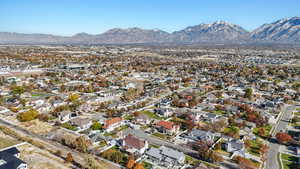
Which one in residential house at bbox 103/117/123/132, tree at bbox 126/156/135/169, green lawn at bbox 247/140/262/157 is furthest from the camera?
residential house at bbox 103/117/123/132

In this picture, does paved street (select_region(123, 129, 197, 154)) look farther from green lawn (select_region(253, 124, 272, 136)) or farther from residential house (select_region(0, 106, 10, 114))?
residential house (select_region(0, 106, 10, 114))

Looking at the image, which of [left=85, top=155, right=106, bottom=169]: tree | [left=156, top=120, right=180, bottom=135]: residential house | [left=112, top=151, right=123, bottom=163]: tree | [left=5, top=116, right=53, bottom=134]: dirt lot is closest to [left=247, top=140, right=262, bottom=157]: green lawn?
[left=156, top=120, right=180, bottom=135]: residential house

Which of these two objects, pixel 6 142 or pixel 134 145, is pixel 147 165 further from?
pixel 6 142

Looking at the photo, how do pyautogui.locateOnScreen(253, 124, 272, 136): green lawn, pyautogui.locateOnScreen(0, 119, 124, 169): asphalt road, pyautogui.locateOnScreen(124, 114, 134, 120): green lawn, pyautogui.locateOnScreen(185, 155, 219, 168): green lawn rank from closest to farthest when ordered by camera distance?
pyautogui.locateOnScreen(0, 119, 124, 169): asphalt road, pyautogui.locateOnScreen(185, 155, 219, 168): green lawn, pyautogui.locateOnScreen(253, 124, 272, 136): green lawn, pyautogui.locateOnScreen(124, 114, 134, 120): green lawn

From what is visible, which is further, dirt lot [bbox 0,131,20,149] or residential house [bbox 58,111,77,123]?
residential house [bbox 58,111,77,123]

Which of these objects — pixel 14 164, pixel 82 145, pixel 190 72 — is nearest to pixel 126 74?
pixel 190 72

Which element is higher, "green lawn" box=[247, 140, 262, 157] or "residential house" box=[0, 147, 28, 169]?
"residential house" box=[0, 147, 28, 169]

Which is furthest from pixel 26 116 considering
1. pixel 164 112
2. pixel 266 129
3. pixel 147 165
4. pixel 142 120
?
pixel 266 129
